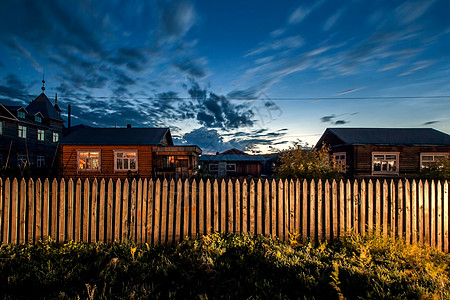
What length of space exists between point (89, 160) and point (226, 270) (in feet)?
64.3

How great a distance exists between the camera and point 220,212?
4.39 meters

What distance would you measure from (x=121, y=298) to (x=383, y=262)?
166 inches

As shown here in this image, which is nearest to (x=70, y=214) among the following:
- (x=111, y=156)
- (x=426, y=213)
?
(x=426, y=213)

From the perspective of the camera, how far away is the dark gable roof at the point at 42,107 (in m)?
26.6

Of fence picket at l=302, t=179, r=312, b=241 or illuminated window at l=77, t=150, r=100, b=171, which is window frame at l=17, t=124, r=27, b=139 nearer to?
illuminated window at l=77, t=150, r=100, b=171

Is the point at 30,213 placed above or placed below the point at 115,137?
below

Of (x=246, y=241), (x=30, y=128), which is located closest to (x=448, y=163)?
(x=246, y=241)

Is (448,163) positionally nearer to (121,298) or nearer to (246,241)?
(246,241)

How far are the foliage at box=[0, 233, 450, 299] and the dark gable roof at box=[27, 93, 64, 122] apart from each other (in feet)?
103

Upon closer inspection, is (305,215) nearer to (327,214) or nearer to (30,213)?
(327,214)

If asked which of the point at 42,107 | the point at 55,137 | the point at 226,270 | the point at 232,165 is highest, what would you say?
the point at 42,107

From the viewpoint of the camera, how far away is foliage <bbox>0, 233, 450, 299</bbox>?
2697 millimetres

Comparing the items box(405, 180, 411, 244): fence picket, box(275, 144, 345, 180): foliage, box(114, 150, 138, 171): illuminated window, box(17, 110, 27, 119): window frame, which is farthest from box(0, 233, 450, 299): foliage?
box(17, 110, 27, 119): window frame

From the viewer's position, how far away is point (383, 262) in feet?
11.4
